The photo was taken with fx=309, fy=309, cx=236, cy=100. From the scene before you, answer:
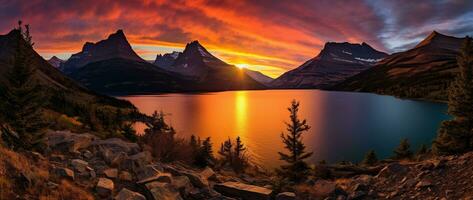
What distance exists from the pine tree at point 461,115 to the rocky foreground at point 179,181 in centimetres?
1271

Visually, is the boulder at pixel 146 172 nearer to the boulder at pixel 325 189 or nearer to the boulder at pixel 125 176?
the boulder at pixel 125 176

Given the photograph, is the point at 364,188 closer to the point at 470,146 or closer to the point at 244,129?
the point at 470,146

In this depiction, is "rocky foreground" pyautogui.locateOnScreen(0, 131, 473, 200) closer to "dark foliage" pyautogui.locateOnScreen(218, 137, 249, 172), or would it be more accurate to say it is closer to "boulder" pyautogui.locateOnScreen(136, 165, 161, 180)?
"boulder" pyautogui.locateOnScreen(136, 165, 161, 180)

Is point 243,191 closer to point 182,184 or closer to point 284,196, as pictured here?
point 284,196

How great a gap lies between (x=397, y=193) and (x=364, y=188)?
2166 millimetres

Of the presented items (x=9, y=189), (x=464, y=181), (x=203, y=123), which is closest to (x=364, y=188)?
(x=464, y=181)

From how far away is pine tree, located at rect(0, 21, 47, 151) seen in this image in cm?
2019

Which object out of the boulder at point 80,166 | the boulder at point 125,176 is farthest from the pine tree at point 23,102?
the boulder at point 125,176

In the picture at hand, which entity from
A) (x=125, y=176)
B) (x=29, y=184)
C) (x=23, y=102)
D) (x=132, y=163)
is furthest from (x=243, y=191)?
(x=23, y=102)

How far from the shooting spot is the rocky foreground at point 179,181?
1400 cm

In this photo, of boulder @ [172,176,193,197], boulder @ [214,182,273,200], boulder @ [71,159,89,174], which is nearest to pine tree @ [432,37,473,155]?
boulder @ [214,182,273,200]

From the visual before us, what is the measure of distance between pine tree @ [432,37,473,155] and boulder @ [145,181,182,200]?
85.2ft

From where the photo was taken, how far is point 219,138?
3169 inches

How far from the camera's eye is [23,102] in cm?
2156
